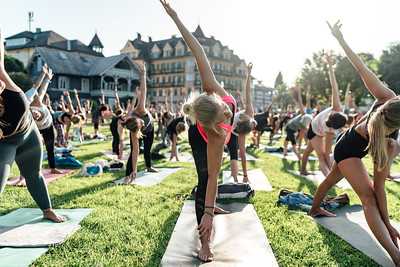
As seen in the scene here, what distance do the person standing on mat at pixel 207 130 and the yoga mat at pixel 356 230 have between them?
5.75ft

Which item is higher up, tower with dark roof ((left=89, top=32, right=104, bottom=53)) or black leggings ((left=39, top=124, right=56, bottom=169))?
tower with dark roof ((left=89, top=32, right=104, bottom=53))

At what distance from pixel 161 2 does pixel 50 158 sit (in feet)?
17.6

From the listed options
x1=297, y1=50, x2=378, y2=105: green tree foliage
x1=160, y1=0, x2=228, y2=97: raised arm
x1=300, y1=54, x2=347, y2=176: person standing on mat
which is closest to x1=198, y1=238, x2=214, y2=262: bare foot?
x1=160, y1=0, x2=228, y2=97: raised arm

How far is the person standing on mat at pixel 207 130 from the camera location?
246 cm

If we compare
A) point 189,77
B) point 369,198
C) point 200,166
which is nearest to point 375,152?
point 369,198

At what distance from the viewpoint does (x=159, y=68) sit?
52688 millimetres

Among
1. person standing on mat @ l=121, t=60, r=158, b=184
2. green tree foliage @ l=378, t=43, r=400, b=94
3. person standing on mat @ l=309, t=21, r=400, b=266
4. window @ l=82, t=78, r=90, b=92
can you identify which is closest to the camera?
person standing on mat @ l=309, t=21, r=400, b=266

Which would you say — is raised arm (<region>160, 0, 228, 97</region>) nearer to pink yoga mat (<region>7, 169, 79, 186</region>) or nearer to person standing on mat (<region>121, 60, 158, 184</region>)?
person standing on mat (<region>121, 60, 158, 184</region>)

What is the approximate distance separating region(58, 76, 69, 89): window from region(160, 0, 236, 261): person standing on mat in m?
40.1

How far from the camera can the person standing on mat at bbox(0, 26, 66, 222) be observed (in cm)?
275

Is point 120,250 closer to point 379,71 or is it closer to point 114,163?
point 114,163

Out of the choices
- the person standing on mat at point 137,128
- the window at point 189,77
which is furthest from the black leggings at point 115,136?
the window at point 189,77

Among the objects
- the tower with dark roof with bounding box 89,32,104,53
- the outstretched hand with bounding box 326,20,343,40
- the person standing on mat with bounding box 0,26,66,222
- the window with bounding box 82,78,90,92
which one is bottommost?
the person standing on mat with bounding box 0,26,66,222

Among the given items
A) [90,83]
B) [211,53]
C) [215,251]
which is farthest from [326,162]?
[211,53]
